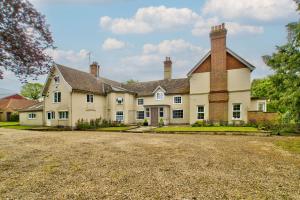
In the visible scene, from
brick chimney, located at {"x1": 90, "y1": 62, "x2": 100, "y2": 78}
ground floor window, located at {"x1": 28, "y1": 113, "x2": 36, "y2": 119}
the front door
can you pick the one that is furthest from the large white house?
ground floor window, located at {"x1": 28, "y1": 113, "x2": 36, "y2": 119}

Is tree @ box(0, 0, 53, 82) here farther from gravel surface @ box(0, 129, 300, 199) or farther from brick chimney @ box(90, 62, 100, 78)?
brick chimney @ box(90, 62, 100, 78)

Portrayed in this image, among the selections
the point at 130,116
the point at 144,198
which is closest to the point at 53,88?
the point at 130,116

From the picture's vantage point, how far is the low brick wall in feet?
80.2

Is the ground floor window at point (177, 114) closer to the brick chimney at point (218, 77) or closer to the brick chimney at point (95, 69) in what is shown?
the brick chimney at point (218, 77)

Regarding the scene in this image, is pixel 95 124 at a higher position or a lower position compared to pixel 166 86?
lower

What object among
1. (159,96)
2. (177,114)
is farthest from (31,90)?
(177,114)

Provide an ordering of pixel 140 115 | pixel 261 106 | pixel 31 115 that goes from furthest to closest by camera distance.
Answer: pixel 140 115
pixel 31 115
pixel 261 106

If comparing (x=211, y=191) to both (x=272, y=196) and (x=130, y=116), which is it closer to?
(x=272, y=196)

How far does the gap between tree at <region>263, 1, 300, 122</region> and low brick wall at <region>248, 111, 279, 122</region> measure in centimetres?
620

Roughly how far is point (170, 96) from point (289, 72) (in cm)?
1675

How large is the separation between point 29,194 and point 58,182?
90cm

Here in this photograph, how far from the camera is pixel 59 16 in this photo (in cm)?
1047

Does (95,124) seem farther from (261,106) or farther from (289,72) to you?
(289,72)

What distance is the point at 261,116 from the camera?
82.2 feet
